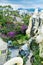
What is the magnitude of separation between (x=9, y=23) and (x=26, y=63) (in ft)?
8.82

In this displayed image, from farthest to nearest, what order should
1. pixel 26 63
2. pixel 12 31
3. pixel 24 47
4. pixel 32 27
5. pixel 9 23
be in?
pixel 9 23, pixel 12 31, pixel 32 27, pixel 24 47, pixel 26 63

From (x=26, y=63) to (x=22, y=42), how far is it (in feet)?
3.29

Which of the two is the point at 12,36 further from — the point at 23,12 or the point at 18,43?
the point at 23,12

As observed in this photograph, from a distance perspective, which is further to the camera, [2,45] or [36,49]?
[2,45]

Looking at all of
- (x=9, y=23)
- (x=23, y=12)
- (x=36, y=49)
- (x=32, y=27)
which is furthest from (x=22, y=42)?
(x=23, y=12)

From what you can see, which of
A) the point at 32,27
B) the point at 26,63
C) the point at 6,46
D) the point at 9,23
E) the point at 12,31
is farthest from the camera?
the point at 9,23

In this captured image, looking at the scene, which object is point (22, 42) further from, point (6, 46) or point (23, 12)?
point (23, 12)

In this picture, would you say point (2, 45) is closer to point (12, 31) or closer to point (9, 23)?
point (12, 31)

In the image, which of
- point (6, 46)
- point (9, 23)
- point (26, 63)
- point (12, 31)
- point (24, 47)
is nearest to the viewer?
point (26, 63)

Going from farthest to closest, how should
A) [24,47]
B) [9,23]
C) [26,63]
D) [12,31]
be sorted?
[9,23], [12,31], [24,47], [26,63]

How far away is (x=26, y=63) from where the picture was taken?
4.36m

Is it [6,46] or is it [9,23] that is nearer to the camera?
[6,46]

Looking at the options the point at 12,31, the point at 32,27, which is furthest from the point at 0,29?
the point at 32,27

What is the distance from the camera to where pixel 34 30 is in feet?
17.6
